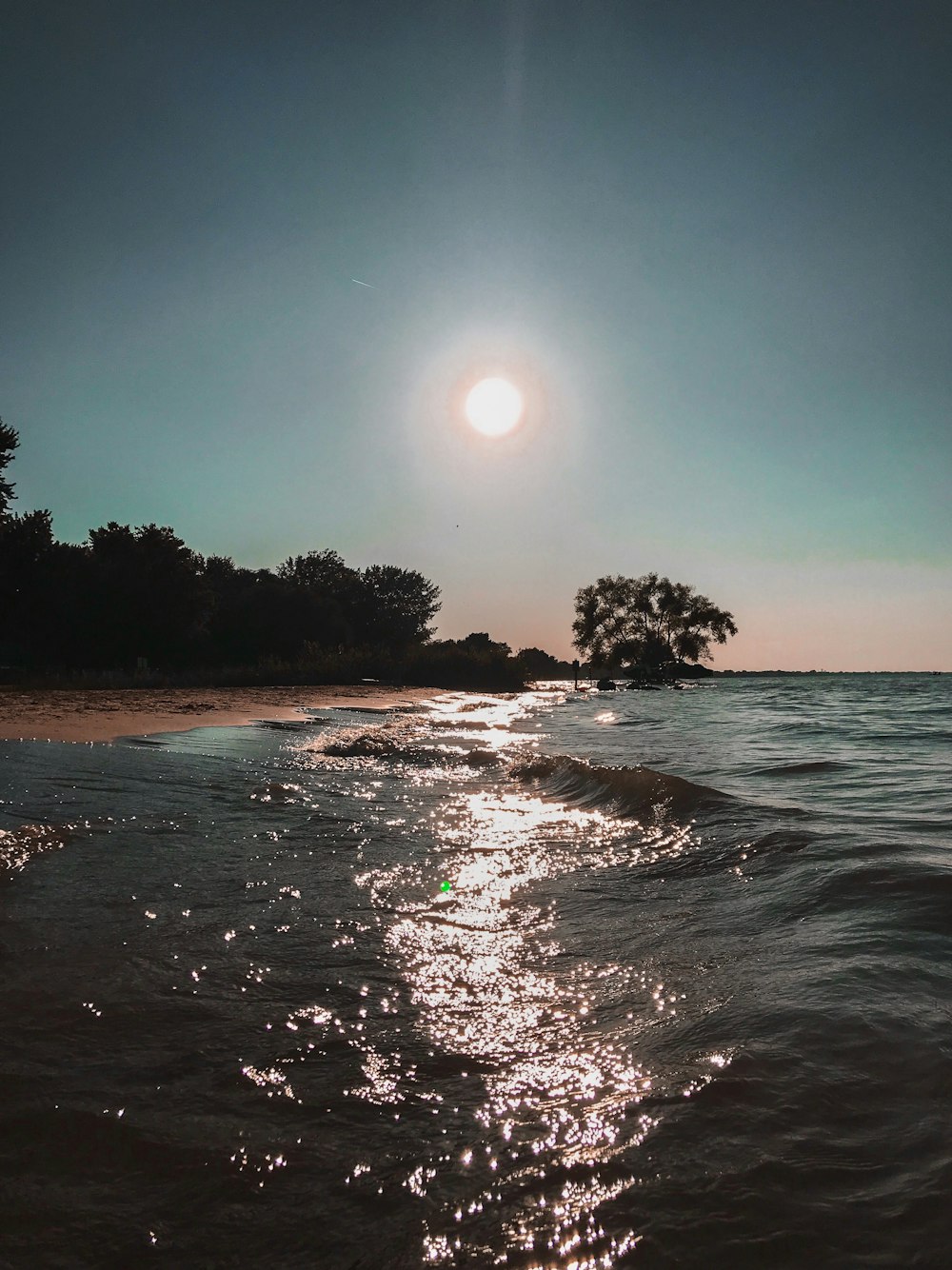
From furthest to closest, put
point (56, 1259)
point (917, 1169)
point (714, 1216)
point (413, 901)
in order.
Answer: point (413, 901) → point (917, 1169) → point (714, 1216) → point (56, 1259)

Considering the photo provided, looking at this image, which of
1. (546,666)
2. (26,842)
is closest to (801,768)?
(26,842)

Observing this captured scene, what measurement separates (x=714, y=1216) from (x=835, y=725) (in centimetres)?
1785

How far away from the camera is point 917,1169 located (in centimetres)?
175

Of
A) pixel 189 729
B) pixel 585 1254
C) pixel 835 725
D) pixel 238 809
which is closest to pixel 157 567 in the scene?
pixel 189 729

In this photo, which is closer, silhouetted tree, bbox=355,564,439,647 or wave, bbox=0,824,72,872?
wave, bbox=0,824,72,872

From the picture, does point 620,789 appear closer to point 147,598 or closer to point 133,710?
point 133,710

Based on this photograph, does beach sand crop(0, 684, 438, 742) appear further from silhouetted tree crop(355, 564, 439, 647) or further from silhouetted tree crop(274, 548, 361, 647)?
silhouetted tree crop(355, 564, 439, 647)

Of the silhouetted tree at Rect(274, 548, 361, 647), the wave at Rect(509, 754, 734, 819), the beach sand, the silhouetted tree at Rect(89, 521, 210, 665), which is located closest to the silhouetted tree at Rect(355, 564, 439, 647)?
the silhouetted tree at Rect(274, 548, 361, 647)

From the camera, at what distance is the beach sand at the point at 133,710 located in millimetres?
11125

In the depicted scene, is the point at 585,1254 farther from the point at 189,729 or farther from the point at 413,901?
the point at 189,729

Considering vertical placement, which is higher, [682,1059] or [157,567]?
[157,567]

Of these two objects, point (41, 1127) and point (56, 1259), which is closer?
point (56, 1259)

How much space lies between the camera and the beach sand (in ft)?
36.5

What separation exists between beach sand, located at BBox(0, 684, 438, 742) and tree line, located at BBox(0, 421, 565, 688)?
948cm
